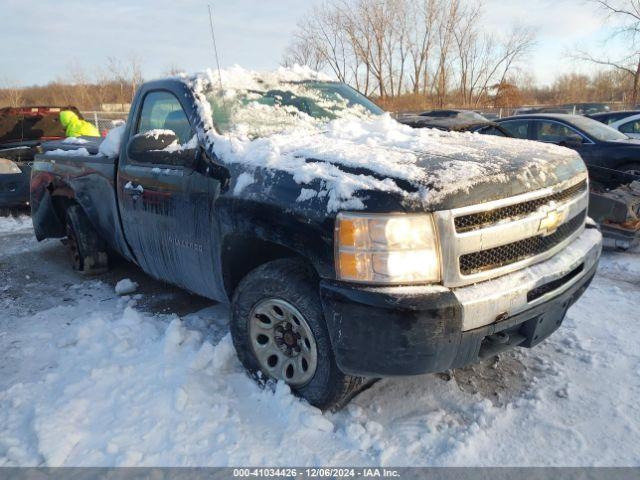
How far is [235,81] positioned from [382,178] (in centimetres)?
177

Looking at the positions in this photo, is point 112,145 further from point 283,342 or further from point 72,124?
point 72,124

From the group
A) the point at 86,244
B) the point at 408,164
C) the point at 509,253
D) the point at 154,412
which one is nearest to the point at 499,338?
the point at 509,253

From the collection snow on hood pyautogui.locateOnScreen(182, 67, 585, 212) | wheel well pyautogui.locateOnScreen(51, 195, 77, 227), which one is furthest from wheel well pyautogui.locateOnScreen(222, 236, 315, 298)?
wheel well pyautogui.locateOnScreen(51, 195, 77, 227)

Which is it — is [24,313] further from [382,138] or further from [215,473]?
[382,138]

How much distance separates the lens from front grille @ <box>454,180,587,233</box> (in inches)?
84.4

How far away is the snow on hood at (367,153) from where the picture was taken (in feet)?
7.14

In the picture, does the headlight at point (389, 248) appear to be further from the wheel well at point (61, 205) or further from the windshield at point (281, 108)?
the wheel well at point (61, 205)

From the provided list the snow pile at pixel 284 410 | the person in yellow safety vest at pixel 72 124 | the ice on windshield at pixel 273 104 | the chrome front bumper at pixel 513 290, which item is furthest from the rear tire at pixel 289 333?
the person in yellow safety vest at pixel 72 124

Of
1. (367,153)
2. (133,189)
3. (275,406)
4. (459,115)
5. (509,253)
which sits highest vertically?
Answer: (459,115)

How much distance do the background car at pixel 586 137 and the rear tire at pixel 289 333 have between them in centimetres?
A: 621

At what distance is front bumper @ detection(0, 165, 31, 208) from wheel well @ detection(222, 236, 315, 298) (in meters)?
6.05

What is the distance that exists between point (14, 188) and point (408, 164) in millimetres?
7148

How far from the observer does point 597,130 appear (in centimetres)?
812

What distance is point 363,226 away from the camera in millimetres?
2092
